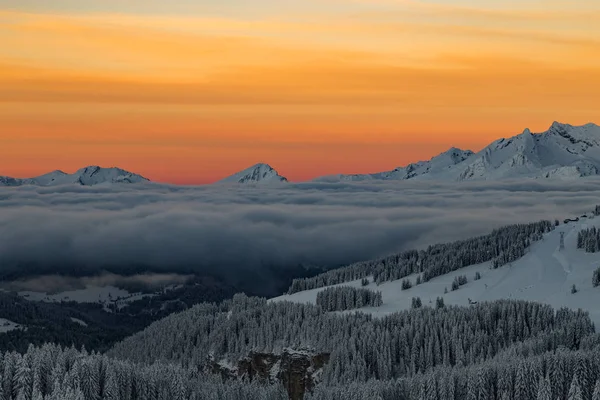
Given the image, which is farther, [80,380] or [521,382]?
[521,382]

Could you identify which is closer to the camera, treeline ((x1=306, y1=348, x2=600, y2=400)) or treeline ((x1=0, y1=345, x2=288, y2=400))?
treeline ((x1=0, y1=345, x2=288, y2=400))

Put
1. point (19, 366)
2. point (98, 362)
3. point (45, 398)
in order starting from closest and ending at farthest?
point (45, 398) → point (19, 366) → point (98, 362)

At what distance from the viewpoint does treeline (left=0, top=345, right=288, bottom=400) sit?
175m

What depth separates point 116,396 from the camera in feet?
600

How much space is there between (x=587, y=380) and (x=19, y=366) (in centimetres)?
10862

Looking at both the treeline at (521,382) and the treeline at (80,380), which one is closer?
the treeline at (80,380)

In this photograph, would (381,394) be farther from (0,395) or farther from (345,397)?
(0,395)

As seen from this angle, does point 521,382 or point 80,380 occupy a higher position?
point 80,380

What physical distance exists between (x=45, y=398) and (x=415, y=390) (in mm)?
74377

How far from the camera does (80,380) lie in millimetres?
180375

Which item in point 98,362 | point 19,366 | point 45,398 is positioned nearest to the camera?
point 45,398

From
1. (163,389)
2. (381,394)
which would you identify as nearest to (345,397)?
(381,394)

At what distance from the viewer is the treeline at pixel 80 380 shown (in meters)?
175

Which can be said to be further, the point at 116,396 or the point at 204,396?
the point at 204,396
